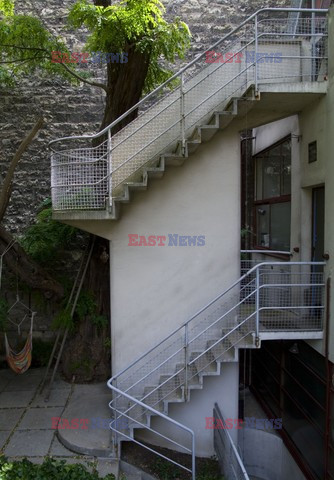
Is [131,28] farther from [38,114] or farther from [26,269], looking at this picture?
[38,114]

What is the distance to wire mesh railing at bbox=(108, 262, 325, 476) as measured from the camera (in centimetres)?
560

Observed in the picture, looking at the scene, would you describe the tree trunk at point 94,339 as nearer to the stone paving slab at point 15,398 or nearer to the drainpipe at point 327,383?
the stone paving slab at point 15,398

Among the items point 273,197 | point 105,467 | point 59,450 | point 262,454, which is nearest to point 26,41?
point 273,197

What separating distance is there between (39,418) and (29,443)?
0.70 metres

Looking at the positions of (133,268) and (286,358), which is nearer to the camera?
(133,268)

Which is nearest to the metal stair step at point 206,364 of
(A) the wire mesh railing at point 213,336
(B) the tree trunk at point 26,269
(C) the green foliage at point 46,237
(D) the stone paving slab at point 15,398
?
(A) the wire mesh railing at point 213,336

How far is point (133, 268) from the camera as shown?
6188mm

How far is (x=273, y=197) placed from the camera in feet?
27.3

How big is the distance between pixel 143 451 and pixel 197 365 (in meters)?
1.56

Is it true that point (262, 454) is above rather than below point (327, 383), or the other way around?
below

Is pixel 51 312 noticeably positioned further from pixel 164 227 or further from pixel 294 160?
pixel 294 160

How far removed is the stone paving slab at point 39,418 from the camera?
611 centimetres

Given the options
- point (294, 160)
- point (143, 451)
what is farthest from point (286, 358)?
point (294, 160)

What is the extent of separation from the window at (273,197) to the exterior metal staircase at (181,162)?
1635mm
